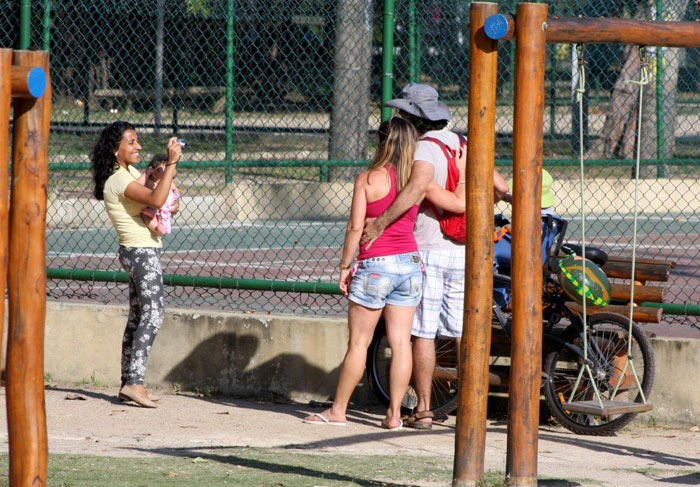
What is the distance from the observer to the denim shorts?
270 inches

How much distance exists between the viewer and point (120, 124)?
7.50 meters

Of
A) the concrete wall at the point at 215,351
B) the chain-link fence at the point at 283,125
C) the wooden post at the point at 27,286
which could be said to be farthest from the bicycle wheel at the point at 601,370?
the wooden post at the point at 27,286

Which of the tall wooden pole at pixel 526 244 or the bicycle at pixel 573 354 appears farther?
the bicycle at pixel 573 354

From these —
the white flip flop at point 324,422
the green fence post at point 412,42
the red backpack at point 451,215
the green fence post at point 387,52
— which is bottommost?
the white flip flop at point 324,422

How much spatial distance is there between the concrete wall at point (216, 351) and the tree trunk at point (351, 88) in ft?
9.73

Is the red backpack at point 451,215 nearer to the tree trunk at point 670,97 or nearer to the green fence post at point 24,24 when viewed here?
the green fence post at point 24,24

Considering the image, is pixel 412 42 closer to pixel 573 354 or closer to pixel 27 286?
pixel 573 354

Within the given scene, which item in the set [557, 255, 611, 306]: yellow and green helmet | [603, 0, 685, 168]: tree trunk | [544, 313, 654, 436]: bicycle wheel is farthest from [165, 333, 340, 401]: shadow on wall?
[603, 0, 685, 168]: tree trunk

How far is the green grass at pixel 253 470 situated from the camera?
17.8ft

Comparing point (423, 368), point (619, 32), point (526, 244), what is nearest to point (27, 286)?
point (526, 244)

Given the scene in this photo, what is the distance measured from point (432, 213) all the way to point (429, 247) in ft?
0.66

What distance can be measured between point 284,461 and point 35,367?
1913 mm

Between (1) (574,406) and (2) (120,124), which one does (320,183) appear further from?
(1) (574,406)

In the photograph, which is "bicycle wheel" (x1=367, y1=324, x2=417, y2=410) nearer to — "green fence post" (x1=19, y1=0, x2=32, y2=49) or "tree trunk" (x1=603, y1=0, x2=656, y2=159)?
"green fence post" (x1=19, y1=0, x2=32, y2=49)
